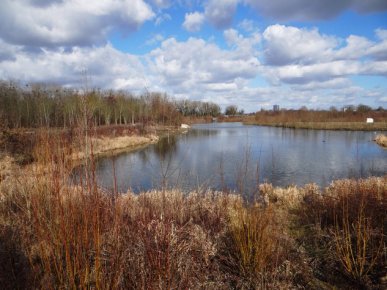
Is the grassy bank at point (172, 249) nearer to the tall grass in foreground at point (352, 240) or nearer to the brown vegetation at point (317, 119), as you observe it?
the tall grass in foreground at point (352, 240)

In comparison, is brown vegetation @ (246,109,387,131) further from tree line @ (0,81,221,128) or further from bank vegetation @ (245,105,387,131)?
tree line @ (0,81,221,128)

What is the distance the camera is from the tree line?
358 centimetres

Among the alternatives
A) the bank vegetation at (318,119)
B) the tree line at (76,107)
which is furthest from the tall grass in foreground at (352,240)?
the bank vegetation at (318,119)

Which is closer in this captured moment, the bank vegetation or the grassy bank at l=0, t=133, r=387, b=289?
the grassy bank at l=0, t=133, r=387, b=289

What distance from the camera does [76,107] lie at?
4422 mm

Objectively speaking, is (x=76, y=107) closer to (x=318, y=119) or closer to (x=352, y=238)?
(x=352, y=238)

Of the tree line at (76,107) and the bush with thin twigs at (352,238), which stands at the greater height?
the tree line at (76,107)

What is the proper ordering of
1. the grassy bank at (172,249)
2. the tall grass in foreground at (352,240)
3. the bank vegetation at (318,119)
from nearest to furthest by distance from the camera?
the grassy bank at (172,249) < the tall grass in foreground at (352,240) < the bank vegetation at (318,119)

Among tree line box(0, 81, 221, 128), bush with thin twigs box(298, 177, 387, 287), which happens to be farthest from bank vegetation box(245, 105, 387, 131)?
bush with thin twigs box(298, 177, 387, 287)

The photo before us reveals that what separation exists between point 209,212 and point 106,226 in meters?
2.48

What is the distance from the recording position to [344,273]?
3643 millimetres

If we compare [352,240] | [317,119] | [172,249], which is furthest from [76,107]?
[317,119]

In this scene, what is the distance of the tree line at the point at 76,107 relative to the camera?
3.58 metres

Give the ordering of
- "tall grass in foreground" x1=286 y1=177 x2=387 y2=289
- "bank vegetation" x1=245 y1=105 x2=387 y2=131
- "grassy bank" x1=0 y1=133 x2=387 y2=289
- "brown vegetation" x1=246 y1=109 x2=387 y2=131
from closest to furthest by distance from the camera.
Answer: "grassy bank" x1=0 y1=133 x2=387 y2=289 → "tall grass in foreground" x1=286 y1=177 x2=387 y2=289 → "bank vegetation" x1=245 y1=105 x2=387 y2=131 → "brown vegetation" x1=246 y1=109 x2=387 y2=131
